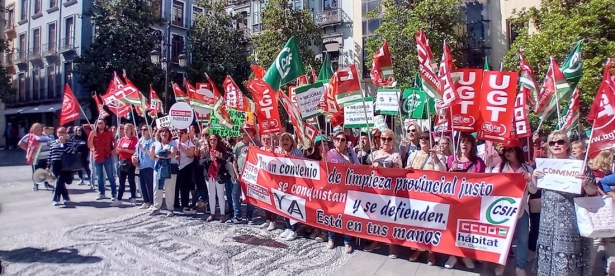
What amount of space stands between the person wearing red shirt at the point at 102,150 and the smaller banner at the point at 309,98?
4859 mm

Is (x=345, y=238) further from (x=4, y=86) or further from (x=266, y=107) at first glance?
(x=4, y=86)

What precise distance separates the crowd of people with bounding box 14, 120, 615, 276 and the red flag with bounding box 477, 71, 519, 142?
0.20m

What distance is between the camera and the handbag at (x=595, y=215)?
3.79m

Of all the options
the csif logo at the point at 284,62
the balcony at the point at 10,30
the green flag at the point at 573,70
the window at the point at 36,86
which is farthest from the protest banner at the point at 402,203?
the balcony at the point at 10,30

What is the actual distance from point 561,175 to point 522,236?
115cm

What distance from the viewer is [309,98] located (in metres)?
6.40

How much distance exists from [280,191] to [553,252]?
366 cm

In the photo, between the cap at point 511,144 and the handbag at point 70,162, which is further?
the handbag at point 70,162

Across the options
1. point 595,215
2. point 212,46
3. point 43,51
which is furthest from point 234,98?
point 43,51

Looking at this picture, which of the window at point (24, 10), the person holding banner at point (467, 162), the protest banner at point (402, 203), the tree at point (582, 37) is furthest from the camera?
the window at point (24, 10)

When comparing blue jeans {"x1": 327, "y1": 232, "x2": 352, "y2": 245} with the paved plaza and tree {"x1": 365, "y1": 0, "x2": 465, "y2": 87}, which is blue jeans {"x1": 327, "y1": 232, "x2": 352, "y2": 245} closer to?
the paved plaza

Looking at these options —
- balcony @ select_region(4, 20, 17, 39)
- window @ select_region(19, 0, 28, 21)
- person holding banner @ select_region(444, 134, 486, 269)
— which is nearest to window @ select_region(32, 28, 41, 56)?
window @ select_region(19, 0, 28, 21)

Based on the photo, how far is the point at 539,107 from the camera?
6.15m

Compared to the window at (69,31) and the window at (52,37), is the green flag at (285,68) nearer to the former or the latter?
the window at (69,31)
